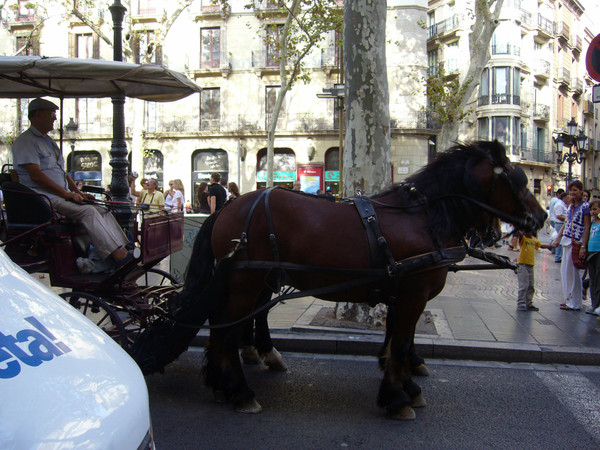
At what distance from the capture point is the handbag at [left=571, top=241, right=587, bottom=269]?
7.16 metres

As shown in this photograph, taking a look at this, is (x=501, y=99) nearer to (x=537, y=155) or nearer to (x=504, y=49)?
(x=504, y=49)

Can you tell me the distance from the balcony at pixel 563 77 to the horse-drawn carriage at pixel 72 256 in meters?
45.6

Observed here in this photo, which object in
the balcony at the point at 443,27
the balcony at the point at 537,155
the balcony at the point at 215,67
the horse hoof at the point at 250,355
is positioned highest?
the balcony at the point at 443,27

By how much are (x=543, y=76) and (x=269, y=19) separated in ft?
74.3

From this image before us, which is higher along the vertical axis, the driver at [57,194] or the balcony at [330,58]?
the balcony at [330,58]

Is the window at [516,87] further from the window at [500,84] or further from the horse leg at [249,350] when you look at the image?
the horse leg at [249,350]

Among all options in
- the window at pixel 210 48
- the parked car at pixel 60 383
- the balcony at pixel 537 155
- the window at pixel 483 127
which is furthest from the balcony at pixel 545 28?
the parked car at pixel 60 383

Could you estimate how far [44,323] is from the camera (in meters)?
1.88

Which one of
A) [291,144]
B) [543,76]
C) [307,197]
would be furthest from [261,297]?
[543,76]

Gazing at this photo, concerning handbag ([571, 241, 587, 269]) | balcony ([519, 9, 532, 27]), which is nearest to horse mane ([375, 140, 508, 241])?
handbag ([571, 241, 587, 269])

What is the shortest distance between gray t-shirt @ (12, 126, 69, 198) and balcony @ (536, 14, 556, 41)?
41.6m

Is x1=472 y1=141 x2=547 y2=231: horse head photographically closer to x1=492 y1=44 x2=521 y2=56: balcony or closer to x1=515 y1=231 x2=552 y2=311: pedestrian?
x1=515 y1=231 x2=552 y2=311: pedestrian

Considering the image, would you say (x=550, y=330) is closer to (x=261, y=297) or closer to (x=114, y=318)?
(x=261, y=297)

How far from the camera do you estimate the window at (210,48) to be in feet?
104
